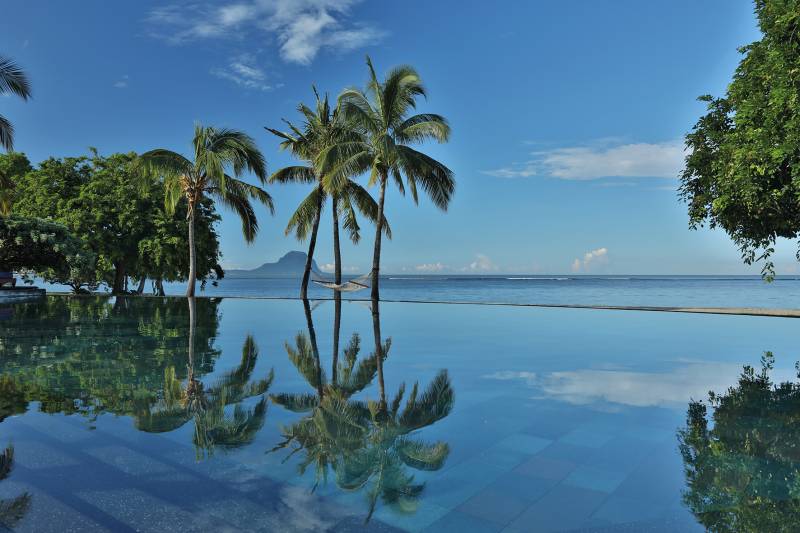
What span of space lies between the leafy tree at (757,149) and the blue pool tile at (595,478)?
6.58 meters

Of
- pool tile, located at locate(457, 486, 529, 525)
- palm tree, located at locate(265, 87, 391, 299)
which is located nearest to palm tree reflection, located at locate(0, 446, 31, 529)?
pool tile, located at locate(457, 486, 529, 525)

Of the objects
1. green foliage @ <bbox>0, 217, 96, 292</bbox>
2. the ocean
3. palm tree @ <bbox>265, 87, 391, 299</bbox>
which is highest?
palm tree @ <bbox>265, 87, 391, 299</bbox>

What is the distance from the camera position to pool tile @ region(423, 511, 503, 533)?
1917 millimetres

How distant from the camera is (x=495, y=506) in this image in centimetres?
213

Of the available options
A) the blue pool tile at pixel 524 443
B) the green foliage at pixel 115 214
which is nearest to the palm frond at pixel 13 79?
the green foliage at pixel 115 214

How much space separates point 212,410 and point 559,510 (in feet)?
8.88

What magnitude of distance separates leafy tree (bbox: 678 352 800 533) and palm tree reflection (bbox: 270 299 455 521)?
139 cm

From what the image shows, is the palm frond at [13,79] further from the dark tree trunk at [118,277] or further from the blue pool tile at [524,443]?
the blue pool tile at [524,443]

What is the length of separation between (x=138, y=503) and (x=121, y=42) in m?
24.7

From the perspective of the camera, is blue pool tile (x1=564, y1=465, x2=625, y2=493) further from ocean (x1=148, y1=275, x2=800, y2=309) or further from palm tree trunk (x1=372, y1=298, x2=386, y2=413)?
ocean (x1=148, y1=275, x2=800, y2=309)

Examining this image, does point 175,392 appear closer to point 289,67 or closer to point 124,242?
point 124,242

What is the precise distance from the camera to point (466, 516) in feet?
6.68

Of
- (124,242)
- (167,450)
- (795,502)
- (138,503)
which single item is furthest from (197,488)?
(124,242)

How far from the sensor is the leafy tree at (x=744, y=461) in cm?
207
